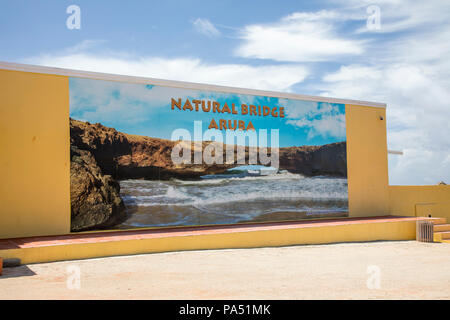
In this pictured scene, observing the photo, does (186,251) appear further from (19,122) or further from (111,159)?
(19,122)

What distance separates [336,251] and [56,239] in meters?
6.88

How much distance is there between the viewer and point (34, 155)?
1050 cm

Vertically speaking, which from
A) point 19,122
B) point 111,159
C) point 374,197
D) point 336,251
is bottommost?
point 336,251

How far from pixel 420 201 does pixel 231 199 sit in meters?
9.35

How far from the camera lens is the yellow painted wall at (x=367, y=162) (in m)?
15.9

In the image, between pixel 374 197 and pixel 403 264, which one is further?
pixel 374 197

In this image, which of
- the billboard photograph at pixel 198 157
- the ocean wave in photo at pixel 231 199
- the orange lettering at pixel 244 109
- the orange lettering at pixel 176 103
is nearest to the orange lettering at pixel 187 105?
the billboard photograph at pixel 198 157

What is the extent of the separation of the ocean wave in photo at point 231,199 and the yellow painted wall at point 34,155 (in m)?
1.70

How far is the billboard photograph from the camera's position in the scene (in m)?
11.2

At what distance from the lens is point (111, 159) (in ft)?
37.5

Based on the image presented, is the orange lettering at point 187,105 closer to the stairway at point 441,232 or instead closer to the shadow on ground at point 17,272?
the shadow on ground at point 17,272

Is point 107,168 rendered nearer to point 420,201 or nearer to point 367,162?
point 367,162

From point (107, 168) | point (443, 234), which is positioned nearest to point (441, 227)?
point (443, 234)
